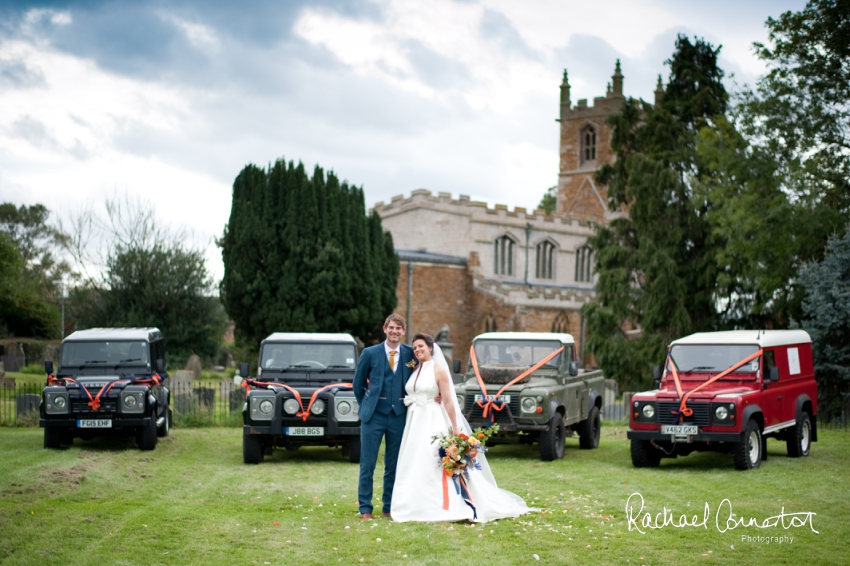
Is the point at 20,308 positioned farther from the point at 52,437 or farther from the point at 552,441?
the point at 552,441

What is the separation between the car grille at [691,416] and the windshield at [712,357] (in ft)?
4.71

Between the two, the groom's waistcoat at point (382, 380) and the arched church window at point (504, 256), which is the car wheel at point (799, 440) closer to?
the groom's waistcoat at point (382, 380)

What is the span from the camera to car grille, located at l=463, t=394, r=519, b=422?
46.1 ft

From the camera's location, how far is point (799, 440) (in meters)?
14.3

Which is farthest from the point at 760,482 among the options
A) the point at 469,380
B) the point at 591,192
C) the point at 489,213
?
the point at 591,192

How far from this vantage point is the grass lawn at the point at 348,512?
7230 mm

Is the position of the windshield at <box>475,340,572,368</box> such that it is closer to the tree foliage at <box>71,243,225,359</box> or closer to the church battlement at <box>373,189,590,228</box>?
the tree foliage at <box>71,243,225,359</box>

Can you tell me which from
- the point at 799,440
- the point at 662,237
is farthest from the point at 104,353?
the point at 662,237

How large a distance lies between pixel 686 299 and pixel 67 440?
19422 mm

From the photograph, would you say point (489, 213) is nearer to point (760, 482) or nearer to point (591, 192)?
point (591, 192)

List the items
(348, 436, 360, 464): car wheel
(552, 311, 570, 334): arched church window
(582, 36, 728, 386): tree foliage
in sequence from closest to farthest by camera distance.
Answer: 1. (348, 436, 360, 464): car wheel
2. (582, 36, 728, 386): tree foliage
3. (552, 311, 570, 334): arched church window

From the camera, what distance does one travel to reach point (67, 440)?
52.4 ft

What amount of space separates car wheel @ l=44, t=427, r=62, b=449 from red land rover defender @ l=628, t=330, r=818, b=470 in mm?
9220

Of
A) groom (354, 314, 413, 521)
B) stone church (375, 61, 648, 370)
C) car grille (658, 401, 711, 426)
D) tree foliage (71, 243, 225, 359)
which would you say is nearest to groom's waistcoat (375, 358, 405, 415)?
groom (354, 314, 413, 521)
